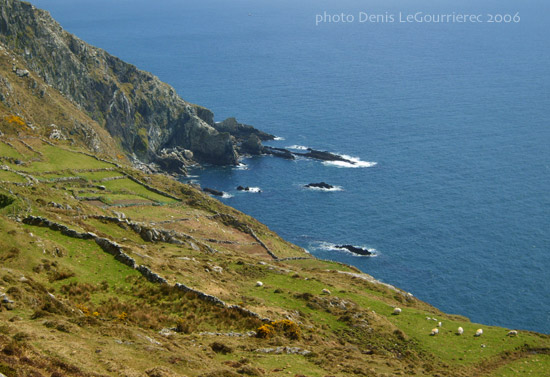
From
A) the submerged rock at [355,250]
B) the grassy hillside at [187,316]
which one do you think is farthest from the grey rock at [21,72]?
the submerged rock at [355,250]

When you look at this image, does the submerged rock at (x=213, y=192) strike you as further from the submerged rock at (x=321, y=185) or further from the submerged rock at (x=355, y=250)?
the submerged rock at (x=355, y=250)

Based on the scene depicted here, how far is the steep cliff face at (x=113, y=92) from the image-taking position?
122438 millimetres

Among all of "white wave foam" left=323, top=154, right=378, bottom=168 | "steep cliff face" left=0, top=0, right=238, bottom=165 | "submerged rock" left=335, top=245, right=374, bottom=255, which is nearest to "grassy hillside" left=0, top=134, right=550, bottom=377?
"submerged rock" left=335, top=245, right=374, bottom=255

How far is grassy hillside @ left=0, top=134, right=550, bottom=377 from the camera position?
27.8m

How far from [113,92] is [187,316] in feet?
386

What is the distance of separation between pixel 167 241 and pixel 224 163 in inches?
4042

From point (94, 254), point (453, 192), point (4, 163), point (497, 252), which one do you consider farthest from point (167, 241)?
point (453, 192)

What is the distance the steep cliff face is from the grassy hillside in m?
72.8

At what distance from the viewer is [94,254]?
41188 mm

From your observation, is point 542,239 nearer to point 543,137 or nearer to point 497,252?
point 497,252

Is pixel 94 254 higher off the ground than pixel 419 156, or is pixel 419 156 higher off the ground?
pixel 419 156

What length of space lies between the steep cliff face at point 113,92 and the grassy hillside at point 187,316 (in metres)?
72.8

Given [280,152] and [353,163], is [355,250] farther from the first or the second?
[280,152]

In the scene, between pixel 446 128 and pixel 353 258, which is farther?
pixel 446 128
